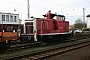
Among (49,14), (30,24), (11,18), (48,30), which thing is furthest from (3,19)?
(49,14)

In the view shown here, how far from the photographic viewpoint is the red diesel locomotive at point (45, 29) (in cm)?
2046

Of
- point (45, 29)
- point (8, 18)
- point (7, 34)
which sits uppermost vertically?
point (8, 18)

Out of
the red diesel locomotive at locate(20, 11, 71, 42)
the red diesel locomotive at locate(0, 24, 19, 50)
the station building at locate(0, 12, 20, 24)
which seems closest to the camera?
the red diesel locomotive at locate(0, 24, 19, 50)

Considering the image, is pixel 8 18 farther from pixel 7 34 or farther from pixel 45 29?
pixel 45 29

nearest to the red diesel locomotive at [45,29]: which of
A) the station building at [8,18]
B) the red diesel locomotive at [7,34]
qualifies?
the station building at [8,18]

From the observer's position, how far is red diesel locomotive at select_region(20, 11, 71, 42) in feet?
67.1

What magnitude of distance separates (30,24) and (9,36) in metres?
6.27

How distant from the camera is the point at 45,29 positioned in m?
22.1

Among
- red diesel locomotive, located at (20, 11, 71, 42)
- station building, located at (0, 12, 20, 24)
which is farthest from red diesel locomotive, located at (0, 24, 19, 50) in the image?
red diesel locomotive, located at (20, 11, 71, 42)

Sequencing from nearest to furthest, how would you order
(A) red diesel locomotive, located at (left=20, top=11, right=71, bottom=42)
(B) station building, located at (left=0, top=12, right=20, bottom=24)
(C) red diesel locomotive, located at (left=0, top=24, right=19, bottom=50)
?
(C) red diesel locomotive, located at (left=0, top=24, right=19, bottom=50) → (B) station building, located at (left=0, top=12, right=20, bottom=24) → (A) red diesel locomotive, located at (left=20, top=11, right=71, bottom=42)

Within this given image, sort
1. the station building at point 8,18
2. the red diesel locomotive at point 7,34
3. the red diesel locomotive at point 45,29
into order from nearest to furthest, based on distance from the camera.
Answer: the red diesel locomotive at point 7,34 < the station building at point 8,18 < the red diesel locomotive at point 45,29

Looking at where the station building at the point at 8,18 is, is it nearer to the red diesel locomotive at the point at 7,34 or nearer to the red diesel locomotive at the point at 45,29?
the red diesel locomotive at the point at 7,34

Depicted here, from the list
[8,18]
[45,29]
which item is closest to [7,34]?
[8,18]

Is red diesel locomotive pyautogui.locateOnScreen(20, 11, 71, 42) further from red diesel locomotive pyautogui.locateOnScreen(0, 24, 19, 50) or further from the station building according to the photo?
red diesel locomotive pyautogui.locateOnScreen(0, 24, 19, 50)
